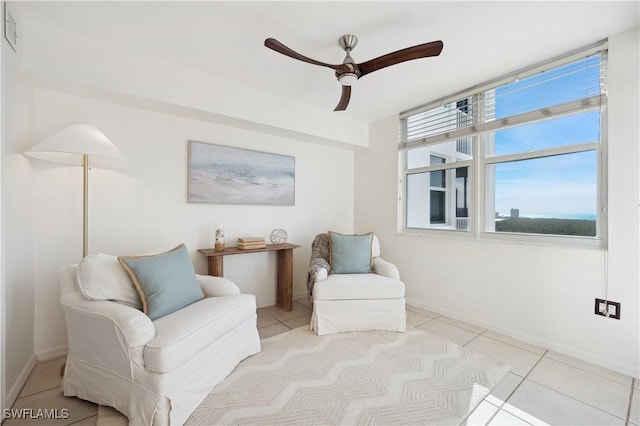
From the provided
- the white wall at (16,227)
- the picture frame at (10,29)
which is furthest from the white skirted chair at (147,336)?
the picture frame at (10,29)

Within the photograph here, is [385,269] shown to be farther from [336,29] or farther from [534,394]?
[336,29]

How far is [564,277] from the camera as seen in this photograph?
7.35 ft

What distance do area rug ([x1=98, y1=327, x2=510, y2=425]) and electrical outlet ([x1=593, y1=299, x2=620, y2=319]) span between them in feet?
2.69

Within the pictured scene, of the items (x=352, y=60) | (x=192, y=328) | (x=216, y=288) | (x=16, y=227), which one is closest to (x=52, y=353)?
(x=16, y=227)

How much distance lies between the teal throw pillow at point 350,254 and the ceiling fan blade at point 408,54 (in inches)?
64.3

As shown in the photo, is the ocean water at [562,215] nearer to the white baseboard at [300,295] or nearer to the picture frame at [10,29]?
the white baseboard at [300,295]

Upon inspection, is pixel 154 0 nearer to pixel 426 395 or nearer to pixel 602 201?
pixel 426 395

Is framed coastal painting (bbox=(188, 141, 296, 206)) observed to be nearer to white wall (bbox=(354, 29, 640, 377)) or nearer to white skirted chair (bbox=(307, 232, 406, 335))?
white skirted chair (bbox=(307, 232, 406, 335))

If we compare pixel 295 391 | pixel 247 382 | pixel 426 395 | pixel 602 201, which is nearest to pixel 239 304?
pixel 247 382

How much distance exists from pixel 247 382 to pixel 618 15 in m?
3.37

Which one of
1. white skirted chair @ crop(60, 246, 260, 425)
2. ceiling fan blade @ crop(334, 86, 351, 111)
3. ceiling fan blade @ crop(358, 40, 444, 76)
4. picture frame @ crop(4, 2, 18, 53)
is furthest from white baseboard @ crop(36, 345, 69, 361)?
ceiling fan blade @ crop(358, 40, 444, 76)

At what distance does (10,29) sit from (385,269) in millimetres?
3194

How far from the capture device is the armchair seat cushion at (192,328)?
54.5 inches

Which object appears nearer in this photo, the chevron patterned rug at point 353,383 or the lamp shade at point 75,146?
the chevron patterned rug at point 353,383
